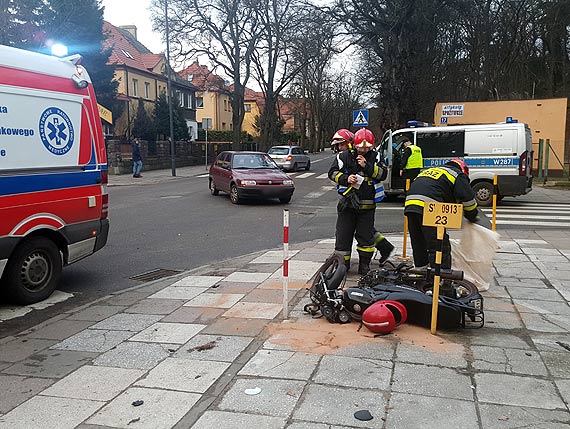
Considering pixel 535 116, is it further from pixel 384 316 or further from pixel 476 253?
pixel 384 316

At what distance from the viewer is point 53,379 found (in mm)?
3912

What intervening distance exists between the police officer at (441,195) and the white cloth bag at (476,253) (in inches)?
9.4

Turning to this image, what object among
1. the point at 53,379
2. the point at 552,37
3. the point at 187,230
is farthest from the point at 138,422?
the point at 552,37

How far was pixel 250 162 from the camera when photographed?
16.5 meters

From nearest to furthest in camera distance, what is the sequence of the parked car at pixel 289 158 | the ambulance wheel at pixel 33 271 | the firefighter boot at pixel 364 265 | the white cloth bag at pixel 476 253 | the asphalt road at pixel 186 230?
the ambulance wheel at pixel 33 271
the white cloth bag at pixel 476 253
the firefighter boot at pixel 364 265
the asphalt road at pixel 186 230
the parked car at pixel 289 158

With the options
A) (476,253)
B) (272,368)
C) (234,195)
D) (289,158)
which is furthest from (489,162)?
(289,158)

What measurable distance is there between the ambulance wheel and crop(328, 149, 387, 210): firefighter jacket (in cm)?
354

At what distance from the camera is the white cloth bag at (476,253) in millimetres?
5730

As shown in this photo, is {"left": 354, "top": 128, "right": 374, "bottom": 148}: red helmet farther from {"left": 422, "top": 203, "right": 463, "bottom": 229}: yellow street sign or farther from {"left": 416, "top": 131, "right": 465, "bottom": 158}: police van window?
{"left": 416, "top": 131, "right": 465, "bottom": 158}: police van window

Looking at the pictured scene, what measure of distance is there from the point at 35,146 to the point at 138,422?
3.68 m

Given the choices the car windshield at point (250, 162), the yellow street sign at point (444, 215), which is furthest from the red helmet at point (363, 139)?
the car windshield at point (250, 162)

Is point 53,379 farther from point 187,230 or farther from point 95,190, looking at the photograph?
point 187,230

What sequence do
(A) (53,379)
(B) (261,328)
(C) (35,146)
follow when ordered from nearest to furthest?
(A) (53,379), (B) (261,328), (C) (35,146)

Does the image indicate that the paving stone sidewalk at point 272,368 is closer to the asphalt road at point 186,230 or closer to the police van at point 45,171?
the police van at point 45,171
